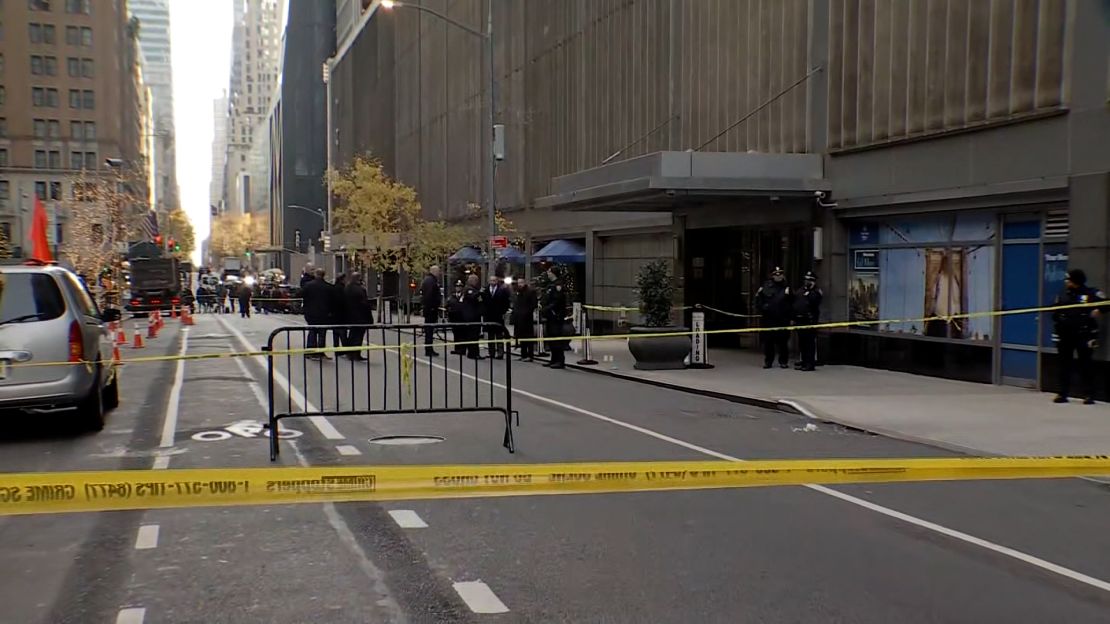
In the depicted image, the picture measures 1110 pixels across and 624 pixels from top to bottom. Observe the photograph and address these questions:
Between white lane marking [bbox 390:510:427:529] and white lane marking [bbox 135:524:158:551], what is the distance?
1610 mm

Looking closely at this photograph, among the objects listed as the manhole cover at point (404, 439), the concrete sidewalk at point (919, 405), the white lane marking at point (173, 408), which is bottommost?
the white lane marking at point (173, 408)

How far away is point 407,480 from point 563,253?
26.4 metres

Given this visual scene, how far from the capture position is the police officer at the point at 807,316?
1825 centimetres

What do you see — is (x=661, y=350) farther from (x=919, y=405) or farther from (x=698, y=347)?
(x=919, y=405)

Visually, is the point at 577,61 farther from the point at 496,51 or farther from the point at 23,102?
the point at 23,102

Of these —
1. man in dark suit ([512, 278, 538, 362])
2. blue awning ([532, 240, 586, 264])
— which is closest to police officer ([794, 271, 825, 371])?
man in dark suit ([512, 278, 538, 362])

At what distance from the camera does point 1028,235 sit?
14984mm

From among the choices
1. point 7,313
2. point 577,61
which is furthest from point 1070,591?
point 577,61

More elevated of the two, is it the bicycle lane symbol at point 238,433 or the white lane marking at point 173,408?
the bicycle lane symbol at point 238,433

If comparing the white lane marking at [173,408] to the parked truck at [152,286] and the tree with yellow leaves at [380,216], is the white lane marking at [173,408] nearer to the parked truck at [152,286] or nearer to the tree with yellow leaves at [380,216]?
the tree with yellow leaves at [380,216]

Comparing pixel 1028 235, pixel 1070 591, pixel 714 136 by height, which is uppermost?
pixel 714 136

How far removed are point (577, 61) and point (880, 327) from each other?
55.0 ft

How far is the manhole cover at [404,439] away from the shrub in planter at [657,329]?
28.4 ft

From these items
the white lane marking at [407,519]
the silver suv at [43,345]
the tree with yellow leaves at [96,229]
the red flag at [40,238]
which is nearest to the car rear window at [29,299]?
the silver suv at [43,345]
